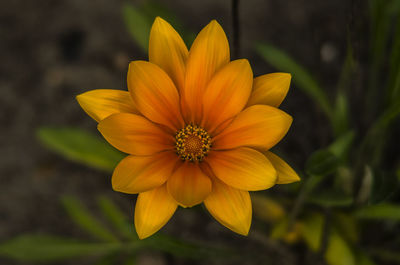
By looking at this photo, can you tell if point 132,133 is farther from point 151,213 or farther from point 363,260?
point 363,260

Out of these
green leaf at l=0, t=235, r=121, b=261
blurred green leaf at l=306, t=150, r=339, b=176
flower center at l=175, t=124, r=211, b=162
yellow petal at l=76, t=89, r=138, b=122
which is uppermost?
yellow petal at l=76, t=89, r=138, b=122

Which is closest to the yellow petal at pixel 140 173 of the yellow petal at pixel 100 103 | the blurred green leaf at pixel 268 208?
the yellow petal at pixel 100 103

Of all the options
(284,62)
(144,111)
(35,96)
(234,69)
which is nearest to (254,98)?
(234,69)

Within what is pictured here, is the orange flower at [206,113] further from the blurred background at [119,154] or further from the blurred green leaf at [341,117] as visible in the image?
the blurred green leaf at [341,117]

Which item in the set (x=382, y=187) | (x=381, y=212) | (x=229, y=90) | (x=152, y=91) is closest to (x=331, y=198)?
(x=382, y=187)

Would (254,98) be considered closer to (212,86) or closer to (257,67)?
(212,86)

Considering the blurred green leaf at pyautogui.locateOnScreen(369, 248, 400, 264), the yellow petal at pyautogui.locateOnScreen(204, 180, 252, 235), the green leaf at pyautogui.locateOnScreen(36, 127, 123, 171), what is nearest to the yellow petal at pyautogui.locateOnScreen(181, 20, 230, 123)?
the yellow petal at pyautogui.locateOnScreen(204, 180, 252, 235)

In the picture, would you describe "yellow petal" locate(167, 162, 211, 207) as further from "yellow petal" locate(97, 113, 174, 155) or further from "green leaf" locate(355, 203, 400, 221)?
"green leaf" locate(355, 203, 400, 221)
